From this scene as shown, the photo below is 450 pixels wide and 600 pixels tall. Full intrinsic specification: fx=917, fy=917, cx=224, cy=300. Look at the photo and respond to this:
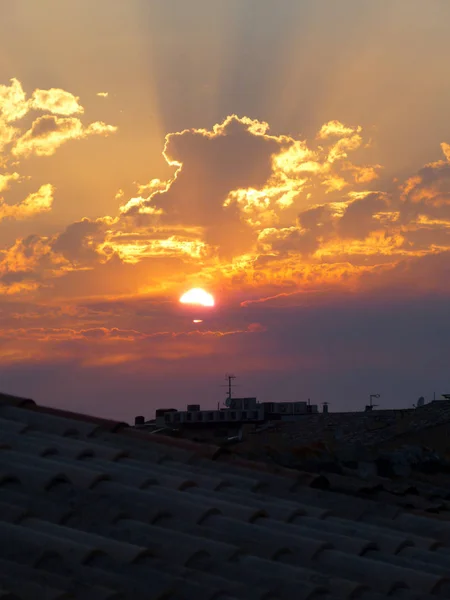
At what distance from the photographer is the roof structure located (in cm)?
503

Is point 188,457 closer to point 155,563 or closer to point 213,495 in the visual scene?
point 213,495

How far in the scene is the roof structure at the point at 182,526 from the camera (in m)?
5.03

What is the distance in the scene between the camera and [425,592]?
5.97 m

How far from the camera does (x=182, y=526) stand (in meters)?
6.07

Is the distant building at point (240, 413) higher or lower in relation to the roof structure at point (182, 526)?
higher

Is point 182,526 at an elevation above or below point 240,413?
below

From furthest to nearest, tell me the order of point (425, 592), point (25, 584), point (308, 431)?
1. point (308, 431)
2. point (425, 592)
3. point (25, 584)

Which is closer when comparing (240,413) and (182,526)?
(182,526)

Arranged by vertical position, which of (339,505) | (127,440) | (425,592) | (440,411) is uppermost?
(440,411)

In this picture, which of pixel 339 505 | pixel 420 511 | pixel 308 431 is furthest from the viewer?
pixel 308 431

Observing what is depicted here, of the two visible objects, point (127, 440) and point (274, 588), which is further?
point (127, 440)

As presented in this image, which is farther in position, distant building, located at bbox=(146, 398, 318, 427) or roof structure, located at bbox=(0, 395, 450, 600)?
distant building, located at bbox=(146, 398, 318, 427)

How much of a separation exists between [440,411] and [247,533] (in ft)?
114

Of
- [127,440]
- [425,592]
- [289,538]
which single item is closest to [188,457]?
[127,440]
